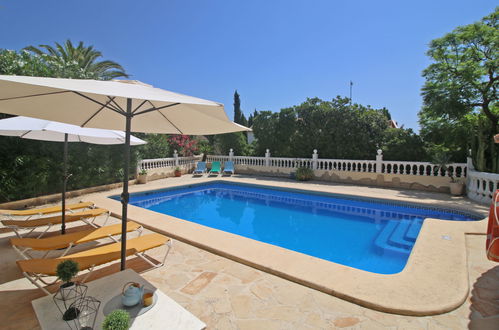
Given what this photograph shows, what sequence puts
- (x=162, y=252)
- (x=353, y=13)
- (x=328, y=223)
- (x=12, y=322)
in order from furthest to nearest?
(x=353, y=13) → (x=328, y=223) → (x=162, y=252) → (x=12, y=322)

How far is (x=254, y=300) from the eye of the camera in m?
2.80

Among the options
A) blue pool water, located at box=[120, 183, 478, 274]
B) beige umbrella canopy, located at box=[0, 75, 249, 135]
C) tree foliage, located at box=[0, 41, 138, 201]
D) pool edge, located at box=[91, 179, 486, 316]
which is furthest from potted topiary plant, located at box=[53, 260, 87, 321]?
tree foliage, located at box=[0, 41, 138, 201]

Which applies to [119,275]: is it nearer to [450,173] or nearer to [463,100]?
[450,173]

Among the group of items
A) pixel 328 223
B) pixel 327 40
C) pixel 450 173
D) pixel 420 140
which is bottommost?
pixel 328 223

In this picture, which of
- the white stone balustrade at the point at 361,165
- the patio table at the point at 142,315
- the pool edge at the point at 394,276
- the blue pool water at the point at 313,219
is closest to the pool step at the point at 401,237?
the blue pool water at the point at 313,219

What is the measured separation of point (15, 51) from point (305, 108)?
12.9m

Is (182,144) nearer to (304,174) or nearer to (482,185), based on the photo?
(304,174)

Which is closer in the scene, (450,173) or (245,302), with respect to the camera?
(245,302)

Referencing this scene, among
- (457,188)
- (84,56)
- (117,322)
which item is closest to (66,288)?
(117,322)

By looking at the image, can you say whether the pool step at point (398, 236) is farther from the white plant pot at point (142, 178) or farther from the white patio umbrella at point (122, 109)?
the white plant pot at point (142, 178)

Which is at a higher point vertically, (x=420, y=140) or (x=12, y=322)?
(x=420, y=140)

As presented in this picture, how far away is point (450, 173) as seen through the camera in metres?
9.82

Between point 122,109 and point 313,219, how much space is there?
644 centimetres

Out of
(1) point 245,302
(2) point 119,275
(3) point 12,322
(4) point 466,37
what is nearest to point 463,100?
(4) point 466,37
